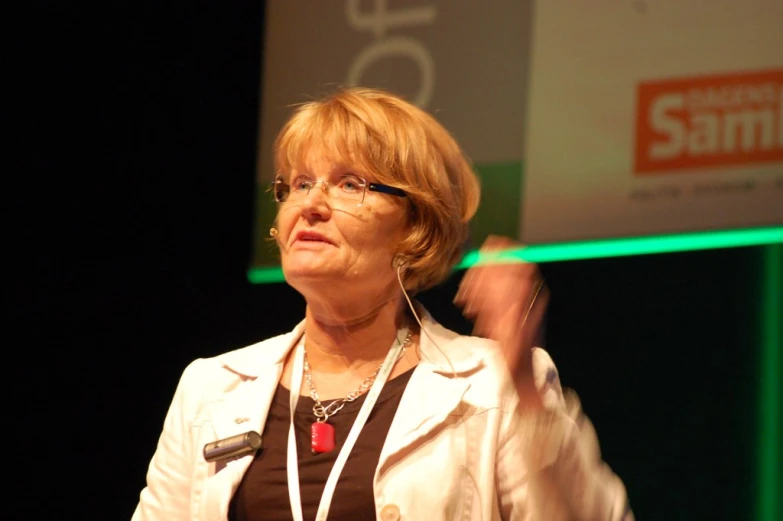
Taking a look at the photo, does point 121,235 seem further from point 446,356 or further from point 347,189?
point 446,356

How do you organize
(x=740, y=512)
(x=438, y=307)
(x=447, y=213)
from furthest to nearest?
(x=438, y=307) < (x=740, y=512) < (x=447, y=213)

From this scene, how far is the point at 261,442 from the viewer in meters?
2.02

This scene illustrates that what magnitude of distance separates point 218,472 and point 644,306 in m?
1.57

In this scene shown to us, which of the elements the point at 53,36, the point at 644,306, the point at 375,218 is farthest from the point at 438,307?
the point at 53,36

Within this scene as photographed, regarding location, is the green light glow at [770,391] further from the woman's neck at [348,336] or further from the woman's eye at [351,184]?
the woman's eye at [351,184]

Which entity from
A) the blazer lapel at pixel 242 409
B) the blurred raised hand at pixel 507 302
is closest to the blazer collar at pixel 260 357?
the blazer lapel at pixel 242 409

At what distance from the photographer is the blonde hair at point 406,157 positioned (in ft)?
6.98

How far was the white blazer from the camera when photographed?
1772mm

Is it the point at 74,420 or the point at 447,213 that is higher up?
the point at 447,213

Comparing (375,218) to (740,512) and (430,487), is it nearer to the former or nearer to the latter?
(430,487)

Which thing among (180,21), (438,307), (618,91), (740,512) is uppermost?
(180,21)

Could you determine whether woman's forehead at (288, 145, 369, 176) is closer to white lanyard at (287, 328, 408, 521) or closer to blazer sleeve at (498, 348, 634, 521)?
white lanyard at (287, 328, 408, 521)

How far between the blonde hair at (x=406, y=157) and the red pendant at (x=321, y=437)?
1.22 ft

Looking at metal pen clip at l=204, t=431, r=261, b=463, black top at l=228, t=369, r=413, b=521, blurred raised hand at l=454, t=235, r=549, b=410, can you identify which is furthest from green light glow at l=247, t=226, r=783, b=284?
blurred raised hand at l=454, t=235, r=549, b=410
